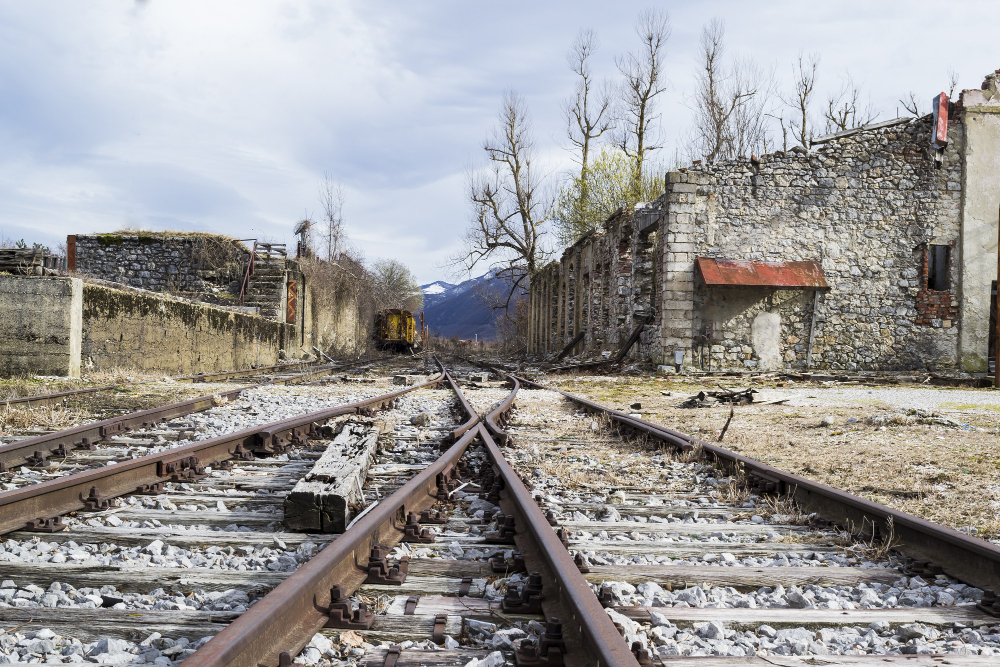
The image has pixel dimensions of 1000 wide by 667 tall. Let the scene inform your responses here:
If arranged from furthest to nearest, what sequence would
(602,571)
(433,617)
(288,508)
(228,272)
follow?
(228,272) < (288,508) < (602,571) < (433,617)

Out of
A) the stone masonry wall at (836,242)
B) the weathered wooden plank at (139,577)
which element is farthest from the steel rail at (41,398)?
the stone masonry wall at (836,242)

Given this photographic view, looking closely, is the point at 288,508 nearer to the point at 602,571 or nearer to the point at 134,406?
the point at 602,571

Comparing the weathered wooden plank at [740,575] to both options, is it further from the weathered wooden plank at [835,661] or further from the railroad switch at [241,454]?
the railroad switch at [241,454]

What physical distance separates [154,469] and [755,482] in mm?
3864

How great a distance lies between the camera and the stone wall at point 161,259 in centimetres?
2756

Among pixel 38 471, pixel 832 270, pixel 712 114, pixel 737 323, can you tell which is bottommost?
pixel 38 471

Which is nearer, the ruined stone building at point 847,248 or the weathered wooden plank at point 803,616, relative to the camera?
the weathered wooden plank at point 803,616

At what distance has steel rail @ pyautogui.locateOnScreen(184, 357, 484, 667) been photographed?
1699mm

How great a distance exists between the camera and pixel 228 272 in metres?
27.9

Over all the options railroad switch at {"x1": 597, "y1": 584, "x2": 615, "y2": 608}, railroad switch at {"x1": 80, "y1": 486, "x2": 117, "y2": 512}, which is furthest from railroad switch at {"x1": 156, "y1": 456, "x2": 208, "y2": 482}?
railroad switch at {"x1": 597, "y1": 584, "x2": 615, "y2": 608}

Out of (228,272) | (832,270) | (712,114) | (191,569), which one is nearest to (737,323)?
(832,270)

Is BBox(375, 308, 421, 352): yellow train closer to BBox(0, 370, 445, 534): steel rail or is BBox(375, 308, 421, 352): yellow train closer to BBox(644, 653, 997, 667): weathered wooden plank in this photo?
BBox(0, 370, 445, 534): steel rail

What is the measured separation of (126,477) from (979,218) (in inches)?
830

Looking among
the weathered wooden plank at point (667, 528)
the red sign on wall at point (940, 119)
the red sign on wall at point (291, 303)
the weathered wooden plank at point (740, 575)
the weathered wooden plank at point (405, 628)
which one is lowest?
the weathered wooden plank at point (667, 528)
